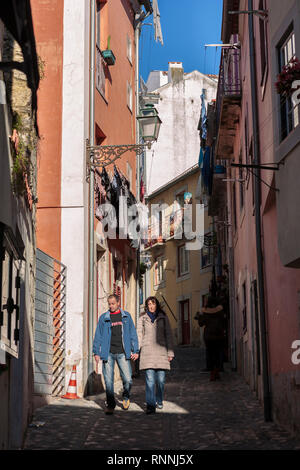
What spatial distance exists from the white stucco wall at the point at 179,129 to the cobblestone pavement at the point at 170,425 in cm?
2909

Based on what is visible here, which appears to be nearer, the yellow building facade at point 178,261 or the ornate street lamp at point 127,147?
the ornate street lamp at point 127,147

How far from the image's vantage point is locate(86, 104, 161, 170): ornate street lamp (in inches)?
570

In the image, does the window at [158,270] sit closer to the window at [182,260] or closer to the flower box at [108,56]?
the window at [182,260]

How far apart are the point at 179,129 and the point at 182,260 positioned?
26.7 ft

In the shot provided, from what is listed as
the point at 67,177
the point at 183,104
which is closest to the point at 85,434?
the point at 67,177

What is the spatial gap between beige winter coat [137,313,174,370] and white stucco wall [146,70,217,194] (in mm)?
31098

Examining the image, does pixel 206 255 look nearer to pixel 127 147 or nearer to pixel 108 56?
pixel 108 56

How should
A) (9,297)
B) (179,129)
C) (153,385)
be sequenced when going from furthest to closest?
1. (179,129)
2. (153,385)
3. (9,297)

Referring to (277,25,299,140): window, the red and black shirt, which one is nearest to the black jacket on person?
the red and black shirt

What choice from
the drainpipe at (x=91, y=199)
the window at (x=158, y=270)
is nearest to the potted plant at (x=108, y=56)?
the drainpipe at (x=91, y=199)

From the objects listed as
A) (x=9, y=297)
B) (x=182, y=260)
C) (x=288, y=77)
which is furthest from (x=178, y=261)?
(x=9, y=297)

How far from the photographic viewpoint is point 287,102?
28.7 ft

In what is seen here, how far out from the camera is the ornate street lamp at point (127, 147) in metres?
14.5

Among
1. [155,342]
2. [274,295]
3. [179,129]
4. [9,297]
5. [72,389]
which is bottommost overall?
[72,389]
